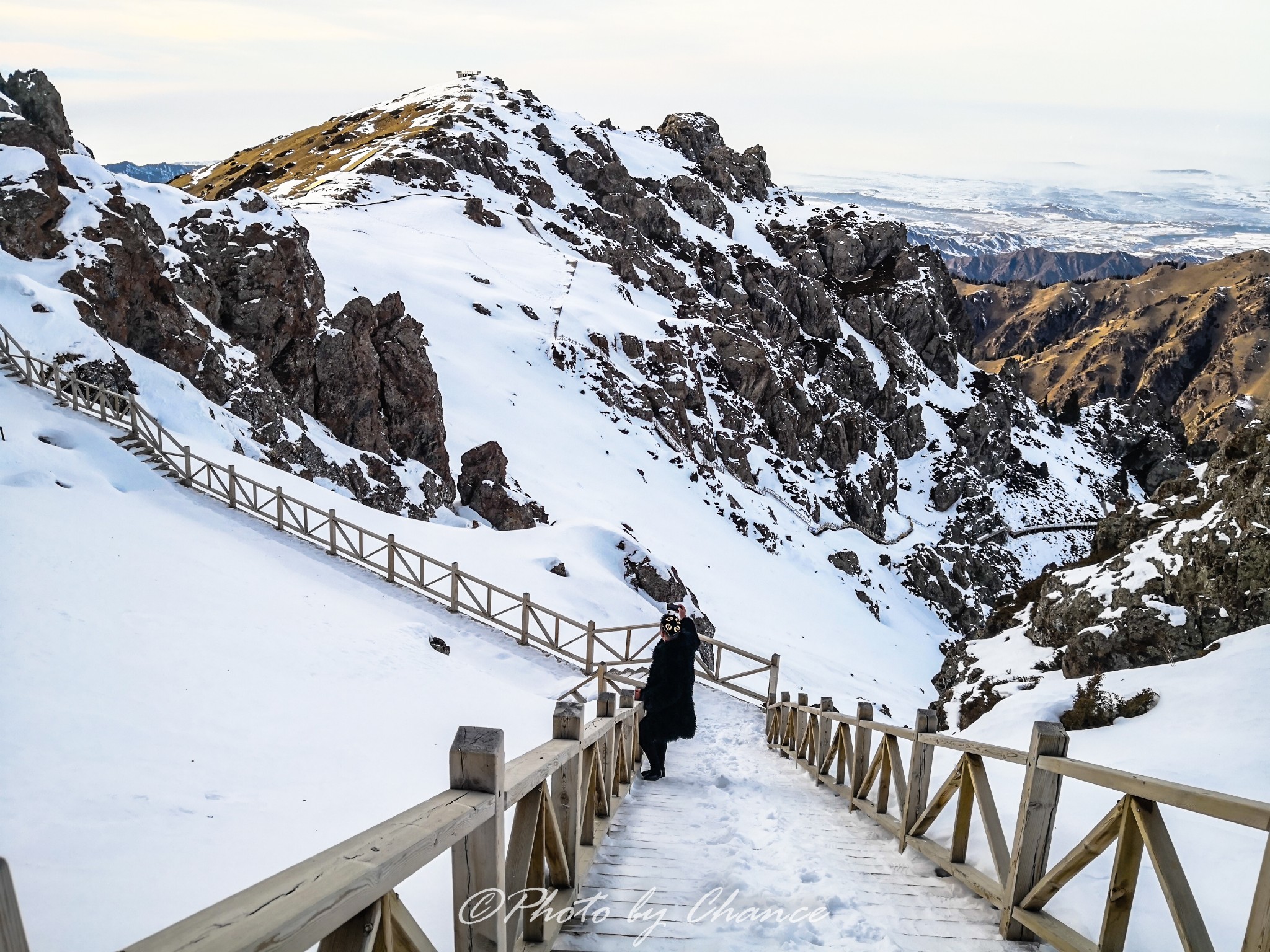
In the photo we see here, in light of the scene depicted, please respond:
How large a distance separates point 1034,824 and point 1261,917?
1.50 meters

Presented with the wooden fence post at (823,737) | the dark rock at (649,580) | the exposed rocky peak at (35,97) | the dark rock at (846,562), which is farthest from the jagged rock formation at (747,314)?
the wooden fence post at (823,737)

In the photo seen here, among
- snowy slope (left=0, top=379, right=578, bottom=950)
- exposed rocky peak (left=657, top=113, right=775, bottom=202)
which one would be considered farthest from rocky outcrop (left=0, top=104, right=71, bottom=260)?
exposed rocky peak (left=657, top=113, right=775, bottom=202)

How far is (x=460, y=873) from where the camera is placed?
8.99ft

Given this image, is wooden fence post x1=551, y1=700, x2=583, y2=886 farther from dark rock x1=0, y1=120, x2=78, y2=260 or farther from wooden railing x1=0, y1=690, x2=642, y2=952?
dark rock x1=0, y1=120, x2=78, y2=260

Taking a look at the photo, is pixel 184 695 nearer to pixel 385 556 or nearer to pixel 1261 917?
pixel 1261 917

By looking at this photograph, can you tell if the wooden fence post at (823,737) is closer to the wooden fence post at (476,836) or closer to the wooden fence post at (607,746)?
the wooden fence post at (607,746)

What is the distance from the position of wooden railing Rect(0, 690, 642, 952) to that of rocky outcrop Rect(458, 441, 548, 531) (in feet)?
89.0

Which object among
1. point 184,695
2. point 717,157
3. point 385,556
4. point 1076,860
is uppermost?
point 717,157

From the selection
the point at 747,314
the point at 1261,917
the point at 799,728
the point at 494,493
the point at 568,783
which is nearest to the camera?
the point at 1261,917

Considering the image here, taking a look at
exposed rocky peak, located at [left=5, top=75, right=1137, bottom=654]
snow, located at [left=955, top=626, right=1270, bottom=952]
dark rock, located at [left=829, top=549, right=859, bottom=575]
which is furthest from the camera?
dark rock, located at [left=829, top=549, right=859, bottom=575]

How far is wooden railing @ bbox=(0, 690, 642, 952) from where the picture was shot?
1.65m

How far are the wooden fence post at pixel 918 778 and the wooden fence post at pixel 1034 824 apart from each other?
56.1 inches

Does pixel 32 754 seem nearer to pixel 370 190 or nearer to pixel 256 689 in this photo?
pixel 256 689

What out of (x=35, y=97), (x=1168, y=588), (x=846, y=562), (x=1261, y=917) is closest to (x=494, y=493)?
(x=35, y=97)
